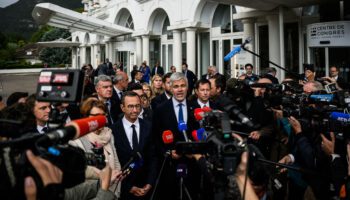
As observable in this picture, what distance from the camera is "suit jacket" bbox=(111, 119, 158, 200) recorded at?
14.2ft

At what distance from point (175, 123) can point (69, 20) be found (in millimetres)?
20246

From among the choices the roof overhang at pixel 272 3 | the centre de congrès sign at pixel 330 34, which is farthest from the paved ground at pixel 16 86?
the centre de congrès sign at pixel 330 34

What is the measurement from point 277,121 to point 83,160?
371 cm

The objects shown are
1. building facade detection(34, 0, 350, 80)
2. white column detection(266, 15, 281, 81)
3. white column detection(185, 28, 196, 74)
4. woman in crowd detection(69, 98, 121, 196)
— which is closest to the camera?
woman in crowd detection(69, 98, 121, 196)

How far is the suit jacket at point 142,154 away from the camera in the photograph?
432 cm

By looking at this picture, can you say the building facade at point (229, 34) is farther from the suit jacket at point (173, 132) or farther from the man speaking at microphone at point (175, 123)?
the suit jacket at point (173, 132)

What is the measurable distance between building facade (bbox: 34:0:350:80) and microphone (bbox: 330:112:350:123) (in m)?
5.01

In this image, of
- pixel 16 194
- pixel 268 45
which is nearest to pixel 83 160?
pixel 16 194

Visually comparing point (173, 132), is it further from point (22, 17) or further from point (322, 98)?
point (22, 17)

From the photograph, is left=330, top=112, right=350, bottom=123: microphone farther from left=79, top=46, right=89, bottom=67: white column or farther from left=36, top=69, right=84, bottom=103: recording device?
left=79, top=46, right=89, bottom=67: white column

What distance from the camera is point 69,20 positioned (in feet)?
74.8

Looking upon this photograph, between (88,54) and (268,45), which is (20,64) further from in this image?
(268,45)

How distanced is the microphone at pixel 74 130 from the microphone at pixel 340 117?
2.57m

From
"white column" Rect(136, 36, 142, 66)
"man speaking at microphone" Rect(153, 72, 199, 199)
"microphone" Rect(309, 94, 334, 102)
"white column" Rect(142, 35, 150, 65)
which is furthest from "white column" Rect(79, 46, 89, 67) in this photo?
"microphone" Rect(309, 94, 334, 102)
